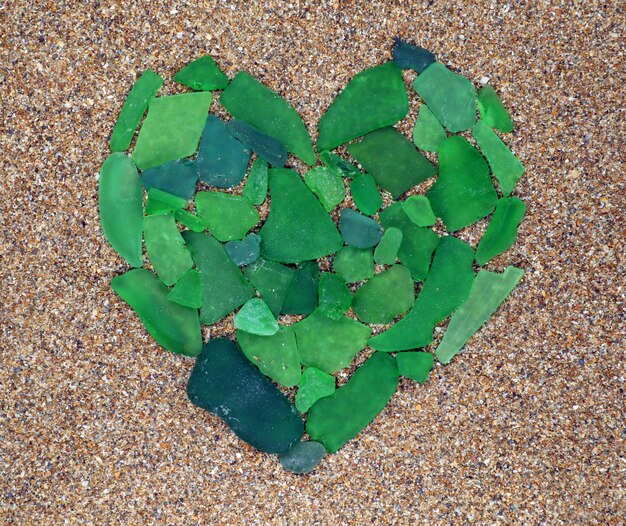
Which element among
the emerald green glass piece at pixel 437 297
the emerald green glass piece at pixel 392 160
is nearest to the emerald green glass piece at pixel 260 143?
the emerald green glass piece at pixel 392 160

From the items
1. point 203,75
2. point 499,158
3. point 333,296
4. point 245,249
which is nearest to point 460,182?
point 499,158

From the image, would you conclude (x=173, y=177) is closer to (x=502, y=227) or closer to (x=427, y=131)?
(x=427, y=131)

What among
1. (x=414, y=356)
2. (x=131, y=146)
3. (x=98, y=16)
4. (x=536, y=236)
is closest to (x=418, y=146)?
(x=536, y=236)

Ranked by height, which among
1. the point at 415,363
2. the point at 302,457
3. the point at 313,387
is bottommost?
the point at 302,457

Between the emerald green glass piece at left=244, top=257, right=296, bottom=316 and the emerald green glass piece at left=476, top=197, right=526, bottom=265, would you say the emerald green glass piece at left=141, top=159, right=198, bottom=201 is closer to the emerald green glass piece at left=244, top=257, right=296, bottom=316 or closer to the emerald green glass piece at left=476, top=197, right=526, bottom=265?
the emerald green glass piece at left=244, top=257, right=296, bottom=316

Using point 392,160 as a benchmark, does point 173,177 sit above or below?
below

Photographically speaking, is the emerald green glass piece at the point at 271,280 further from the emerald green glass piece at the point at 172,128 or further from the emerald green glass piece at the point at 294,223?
the emerald green glass piece at the point at 172,128
